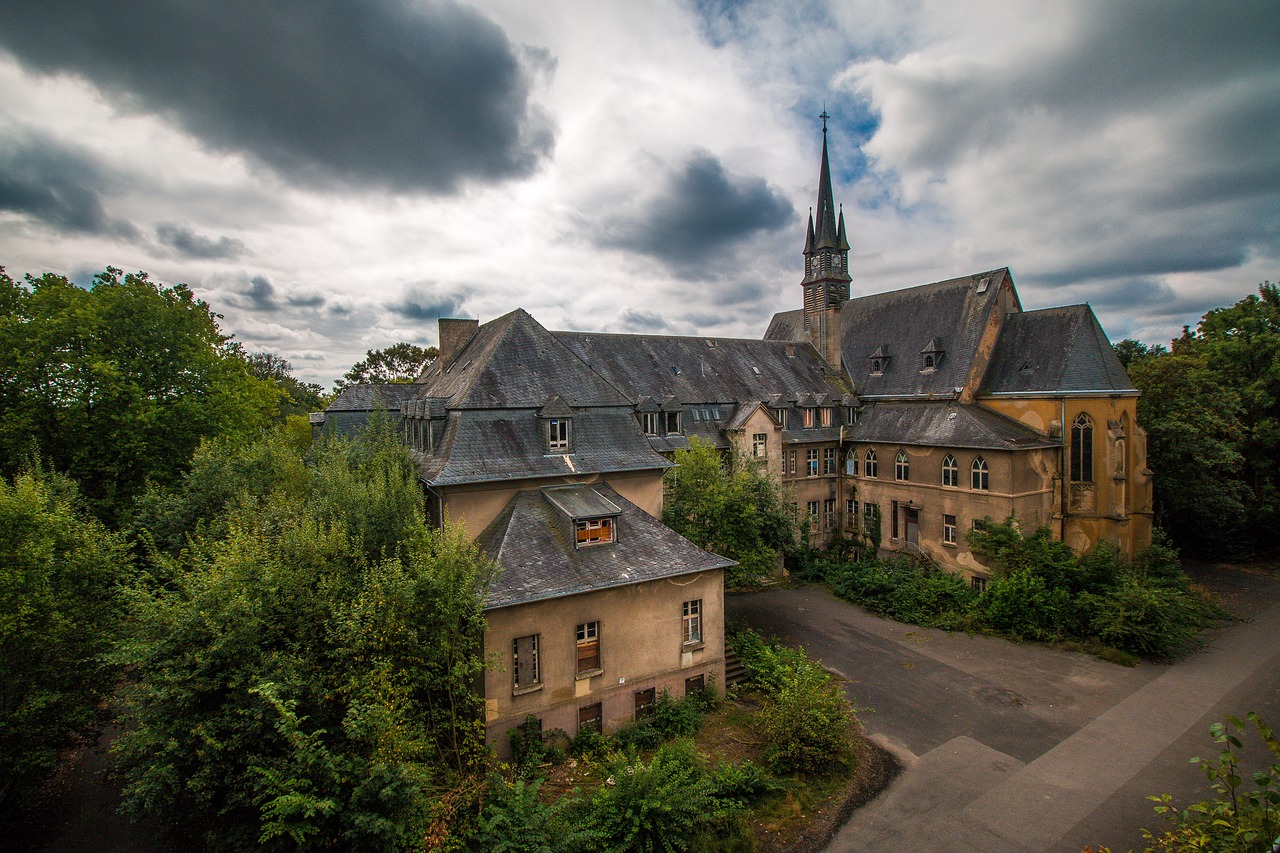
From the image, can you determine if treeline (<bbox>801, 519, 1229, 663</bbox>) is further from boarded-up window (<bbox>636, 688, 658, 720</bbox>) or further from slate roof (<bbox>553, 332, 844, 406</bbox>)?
boarded-up window (<bbox>636, 688, 658, 720</bbox>)

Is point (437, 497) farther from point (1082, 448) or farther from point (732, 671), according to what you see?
point (1082, 448)

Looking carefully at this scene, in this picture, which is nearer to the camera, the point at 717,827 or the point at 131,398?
the point at 717,827

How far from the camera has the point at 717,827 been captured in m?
12.9

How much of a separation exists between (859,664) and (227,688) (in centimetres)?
1949

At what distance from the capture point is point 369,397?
2647cm

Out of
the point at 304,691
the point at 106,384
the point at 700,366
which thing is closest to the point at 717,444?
the point at 700,366

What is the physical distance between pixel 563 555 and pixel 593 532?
1.23 m

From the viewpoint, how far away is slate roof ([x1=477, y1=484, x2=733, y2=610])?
16.0 metres

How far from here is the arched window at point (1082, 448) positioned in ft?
92.2

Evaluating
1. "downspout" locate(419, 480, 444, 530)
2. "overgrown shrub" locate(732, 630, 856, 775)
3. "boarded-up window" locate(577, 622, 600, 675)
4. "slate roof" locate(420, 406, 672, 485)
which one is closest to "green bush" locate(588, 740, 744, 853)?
"overgrown shrub" locate(732, 630, 856, 775)

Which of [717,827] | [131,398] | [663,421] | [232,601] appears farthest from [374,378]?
[717,827]

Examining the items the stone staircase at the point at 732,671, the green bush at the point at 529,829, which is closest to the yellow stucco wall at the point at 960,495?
the stone staircase at the point at 732,671

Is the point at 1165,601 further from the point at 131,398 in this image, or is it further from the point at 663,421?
the point at 131,398

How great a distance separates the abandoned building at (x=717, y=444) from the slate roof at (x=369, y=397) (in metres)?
0.11
